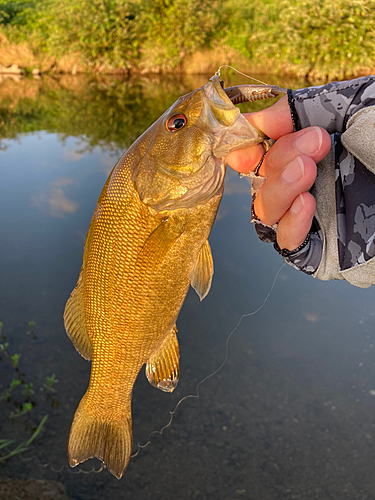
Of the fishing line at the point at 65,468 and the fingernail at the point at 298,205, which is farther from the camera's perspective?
the fishing line at the point at 65,468

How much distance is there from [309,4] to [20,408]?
19.8 meters

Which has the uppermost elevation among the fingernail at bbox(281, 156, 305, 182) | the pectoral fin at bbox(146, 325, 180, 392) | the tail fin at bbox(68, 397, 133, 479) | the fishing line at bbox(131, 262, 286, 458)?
the fingernail at bbox(281, 156, 305, 182)

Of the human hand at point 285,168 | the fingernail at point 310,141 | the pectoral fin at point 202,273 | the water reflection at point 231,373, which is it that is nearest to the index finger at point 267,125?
the human hand at point 285,168

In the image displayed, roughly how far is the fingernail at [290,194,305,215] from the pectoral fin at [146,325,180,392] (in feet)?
3.11

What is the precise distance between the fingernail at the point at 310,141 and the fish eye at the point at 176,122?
560mm

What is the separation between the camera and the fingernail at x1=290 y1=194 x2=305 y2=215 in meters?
1.85

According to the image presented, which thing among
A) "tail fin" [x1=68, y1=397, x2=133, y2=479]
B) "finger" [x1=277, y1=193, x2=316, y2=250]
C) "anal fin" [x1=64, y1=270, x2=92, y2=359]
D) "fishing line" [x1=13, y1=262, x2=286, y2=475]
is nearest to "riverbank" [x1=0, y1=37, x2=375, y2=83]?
"fishing line" [x1=13, y1=262, x2=286, y2=475]

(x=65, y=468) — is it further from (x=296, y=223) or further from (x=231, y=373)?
(x=296, y=223)

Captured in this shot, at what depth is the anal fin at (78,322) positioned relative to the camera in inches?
81.7

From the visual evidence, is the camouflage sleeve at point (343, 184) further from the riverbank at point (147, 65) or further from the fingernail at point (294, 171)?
the riverbank at point (147, 65)

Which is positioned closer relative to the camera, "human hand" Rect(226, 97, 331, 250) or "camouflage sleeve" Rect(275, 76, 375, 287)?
"human hand" Rect(226, 97, 331, 250)

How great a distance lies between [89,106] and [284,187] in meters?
14.8

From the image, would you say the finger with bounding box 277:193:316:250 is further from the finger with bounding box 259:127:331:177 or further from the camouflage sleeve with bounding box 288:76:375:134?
the camouflage sleeve with bounding box 288:76:375:134

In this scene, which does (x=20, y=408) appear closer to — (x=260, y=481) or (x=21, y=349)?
(x=21, y=349)
